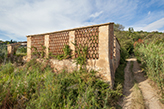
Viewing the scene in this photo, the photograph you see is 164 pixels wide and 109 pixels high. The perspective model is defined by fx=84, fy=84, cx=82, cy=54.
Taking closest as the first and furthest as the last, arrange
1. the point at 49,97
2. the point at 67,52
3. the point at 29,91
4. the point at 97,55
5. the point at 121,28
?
1. the point at 49,97
2. the point at 29,91
3. the point at 97,55
4. the point at 67,52
5. the point at 121,28

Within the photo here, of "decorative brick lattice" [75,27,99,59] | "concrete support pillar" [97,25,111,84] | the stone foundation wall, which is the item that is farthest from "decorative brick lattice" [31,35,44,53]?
"concrete support pillar" [97,25,111,84]

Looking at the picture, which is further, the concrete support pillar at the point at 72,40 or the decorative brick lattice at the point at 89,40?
the concrete support pillar at the point at 72,40

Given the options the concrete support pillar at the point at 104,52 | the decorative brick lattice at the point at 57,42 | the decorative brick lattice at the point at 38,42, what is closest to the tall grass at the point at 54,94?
the concrete support pillar at the point at 104,52

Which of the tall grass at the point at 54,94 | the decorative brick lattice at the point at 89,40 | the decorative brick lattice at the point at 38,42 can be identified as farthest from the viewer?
the decorative brick lattice at the point at 38,42

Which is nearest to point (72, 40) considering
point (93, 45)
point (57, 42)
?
point (57, 42)

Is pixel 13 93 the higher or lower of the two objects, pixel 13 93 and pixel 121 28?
the lower

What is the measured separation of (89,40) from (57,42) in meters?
2.17

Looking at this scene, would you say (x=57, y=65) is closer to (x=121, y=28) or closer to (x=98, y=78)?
(x=98, y=78)

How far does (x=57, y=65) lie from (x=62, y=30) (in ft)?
7.14

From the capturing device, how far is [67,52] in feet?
15.9

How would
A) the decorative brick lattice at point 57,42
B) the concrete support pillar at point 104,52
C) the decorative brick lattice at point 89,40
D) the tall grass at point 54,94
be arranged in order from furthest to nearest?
the decorative brick lattice at point 57,42 < the decorative brick lattice at point 89,40 < the concrete support pillar at point 104,52 < the tall grass at point 54,94

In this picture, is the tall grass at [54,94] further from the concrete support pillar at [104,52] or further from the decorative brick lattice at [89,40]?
the decorative brick lattice at [89,40]

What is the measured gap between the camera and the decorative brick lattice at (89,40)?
4285 millimetres

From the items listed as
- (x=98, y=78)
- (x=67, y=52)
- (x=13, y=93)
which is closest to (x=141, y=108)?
(x=98, y=78)
